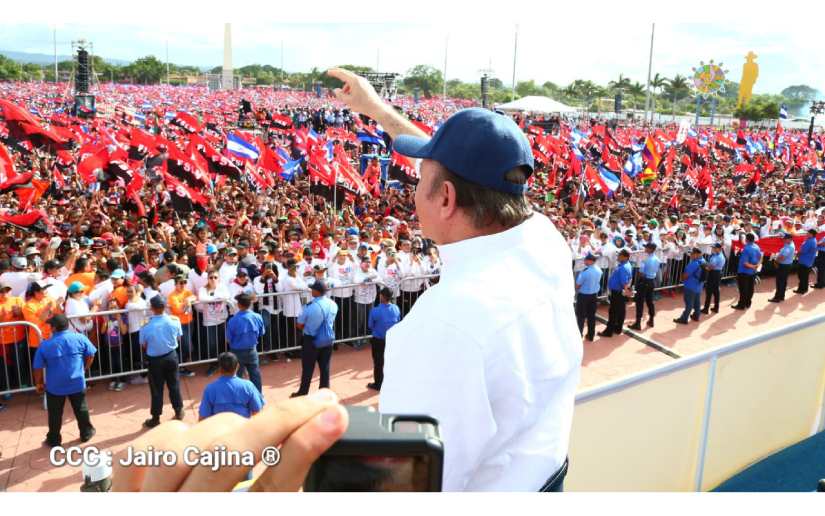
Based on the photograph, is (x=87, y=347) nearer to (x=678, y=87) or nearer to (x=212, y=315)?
(x=212, y=315)

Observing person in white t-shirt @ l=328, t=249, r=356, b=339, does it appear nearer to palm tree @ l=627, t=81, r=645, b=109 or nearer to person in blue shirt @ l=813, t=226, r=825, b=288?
person in blue shirt @ l=813, t=226, r=825, b=288

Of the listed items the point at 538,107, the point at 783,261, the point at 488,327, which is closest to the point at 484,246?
the point at 488,327

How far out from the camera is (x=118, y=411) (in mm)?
7430

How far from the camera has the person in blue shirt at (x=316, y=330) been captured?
25.0 ft

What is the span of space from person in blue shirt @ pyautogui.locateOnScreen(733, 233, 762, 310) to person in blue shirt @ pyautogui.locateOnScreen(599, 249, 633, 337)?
3105 mm

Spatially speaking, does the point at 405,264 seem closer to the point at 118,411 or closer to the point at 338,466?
the point at 118,411

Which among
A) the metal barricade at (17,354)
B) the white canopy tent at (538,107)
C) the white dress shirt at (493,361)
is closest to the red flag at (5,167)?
the metal barricade at (17,354)

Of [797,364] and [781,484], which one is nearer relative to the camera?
[781,484]

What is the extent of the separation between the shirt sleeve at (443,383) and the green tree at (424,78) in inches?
4371

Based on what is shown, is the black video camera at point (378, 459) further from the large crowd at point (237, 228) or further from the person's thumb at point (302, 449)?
the large crowd at point (237, 228)

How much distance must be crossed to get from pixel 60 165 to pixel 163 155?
5.62 m

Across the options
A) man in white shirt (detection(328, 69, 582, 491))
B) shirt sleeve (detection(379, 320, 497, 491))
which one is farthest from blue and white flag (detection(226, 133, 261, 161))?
shirt sleeve (detection(379, 320, 497, 491))

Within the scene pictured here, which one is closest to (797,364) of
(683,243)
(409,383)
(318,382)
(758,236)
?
(409,383)

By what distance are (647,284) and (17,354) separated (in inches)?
365
